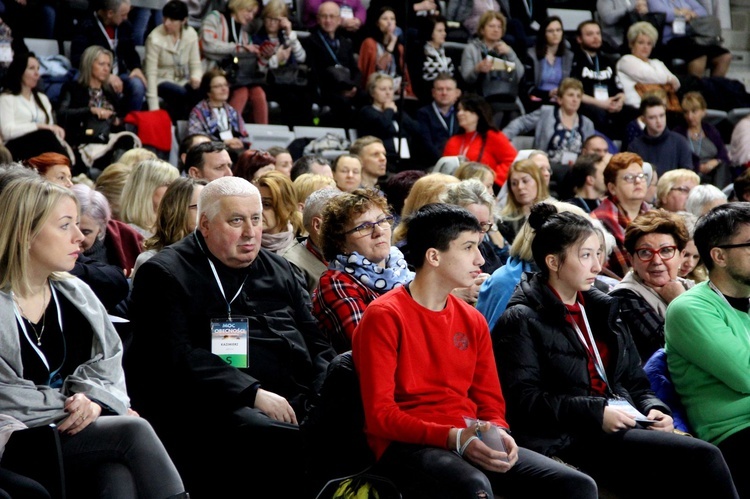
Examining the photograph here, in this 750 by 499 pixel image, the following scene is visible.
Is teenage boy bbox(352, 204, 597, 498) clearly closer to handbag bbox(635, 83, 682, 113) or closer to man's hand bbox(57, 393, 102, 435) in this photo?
man's hand bbox(57, 393, 102, 435)

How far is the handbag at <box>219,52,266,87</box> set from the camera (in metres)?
8.56

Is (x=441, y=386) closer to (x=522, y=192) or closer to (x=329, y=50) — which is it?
(x=522, y=192)

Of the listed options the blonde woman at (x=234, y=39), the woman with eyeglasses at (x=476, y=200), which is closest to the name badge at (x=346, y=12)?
the blonde woman at (x=234, y=39)

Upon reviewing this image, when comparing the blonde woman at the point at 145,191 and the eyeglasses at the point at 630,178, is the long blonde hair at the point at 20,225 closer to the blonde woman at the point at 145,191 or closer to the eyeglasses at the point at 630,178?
the blonde woman at the point at 145,191

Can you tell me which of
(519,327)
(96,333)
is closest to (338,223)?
(519,327)

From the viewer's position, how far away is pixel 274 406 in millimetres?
3389

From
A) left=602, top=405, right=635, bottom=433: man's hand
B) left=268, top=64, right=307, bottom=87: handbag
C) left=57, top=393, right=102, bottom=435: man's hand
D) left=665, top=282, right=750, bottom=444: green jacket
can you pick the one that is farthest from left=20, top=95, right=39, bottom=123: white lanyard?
left=602, top=405, right=635, bottom=433: man's hand

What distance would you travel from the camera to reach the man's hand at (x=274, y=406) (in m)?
3.38

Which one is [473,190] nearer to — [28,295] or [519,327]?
[519,327]

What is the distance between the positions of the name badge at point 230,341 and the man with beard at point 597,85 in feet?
22.0

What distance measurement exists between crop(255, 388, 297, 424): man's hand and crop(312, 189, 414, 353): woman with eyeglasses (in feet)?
1.61

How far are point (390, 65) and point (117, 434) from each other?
22.3ft

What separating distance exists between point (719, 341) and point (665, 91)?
665cm

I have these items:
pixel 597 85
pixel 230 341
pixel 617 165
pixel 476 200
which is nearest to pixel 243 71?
pixel 597 85
